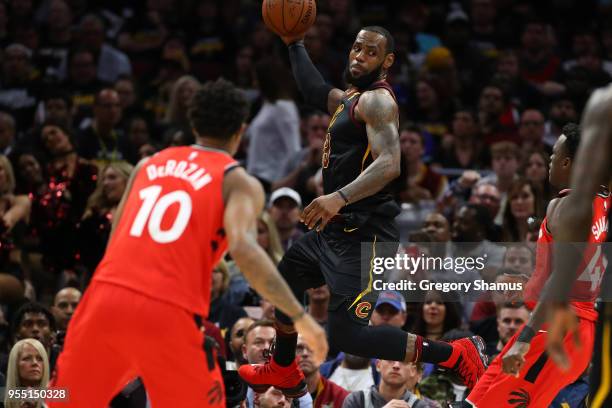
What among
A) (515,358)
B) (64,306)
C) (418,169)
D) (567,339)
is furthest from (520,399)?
(418,169)

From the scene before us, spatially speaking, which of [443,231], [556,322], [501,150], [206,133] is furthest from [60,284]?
[556,322]

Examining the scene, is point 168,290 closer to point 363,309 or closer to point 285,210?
point 363,309

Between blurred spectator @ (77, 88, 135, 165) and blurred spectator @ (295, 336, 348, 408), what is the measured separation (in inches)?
171

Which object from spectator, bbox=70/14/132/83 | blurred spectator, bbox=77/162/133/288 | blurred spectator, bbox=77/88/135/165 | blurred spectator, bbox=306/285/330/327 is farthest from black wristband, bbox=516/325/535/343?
spectator, bbox=70/14/132/83

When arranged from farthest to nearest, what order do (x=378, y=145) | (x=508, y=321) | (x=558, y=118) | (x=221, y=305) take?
1. (x=558, y=118)
2. (x=221, y=305)
3. (x=508, y=321)
4. (x=378, y=145)

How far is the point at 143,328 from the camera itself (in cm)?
546

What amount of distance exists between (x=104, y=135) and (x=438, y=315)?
4664 mm

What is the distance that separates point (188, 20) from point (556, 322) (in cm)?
1210

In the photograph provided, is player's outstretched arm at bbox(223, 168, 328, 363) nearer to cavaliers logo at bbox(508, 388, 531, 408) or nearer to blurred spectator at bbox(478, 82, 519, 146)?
cavaliers logo at bbox(508, 388, 531, 408)

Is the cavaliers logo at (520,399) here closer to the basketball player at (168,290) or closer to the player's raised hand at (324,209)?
the player's raised hand at (324,209)

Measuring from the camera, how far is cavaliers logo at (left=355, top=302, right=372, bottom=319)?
7227mm

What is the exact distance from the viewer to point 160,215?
5.63 m

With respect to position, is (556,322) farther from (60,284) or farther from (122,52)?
(122,52)

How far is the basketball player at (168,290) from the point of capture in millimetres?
5484
